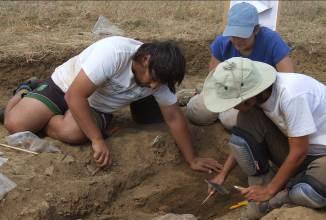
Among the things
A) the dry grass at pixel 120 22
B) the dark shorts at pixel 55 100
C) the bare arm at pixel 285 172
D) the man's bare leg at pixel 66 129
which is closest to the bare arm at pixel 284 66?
the bare arm at pixel 285 172

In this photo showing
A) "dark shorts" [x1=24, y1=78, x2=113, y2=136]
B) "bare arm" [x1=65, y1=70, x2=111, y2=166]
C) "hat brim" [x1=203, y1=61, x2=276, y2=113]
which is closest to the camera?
"hat brim" [x1=203, y1=61, x2=276, y2=113]

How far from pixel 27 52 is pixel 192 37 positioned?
5.17 feet

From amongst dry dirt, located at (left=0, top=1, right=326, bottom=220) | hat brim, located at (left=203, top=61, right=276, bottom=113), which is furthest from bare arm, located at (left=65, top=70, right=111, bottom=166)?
hat brim, located at (left=203, top=61, right=276, bottom=113)

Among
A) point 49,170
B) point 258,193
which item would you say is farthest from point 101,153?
point 258,193

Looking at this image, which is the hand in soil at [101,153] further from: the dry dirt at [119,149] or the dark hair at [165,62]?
the dark hair at [165,62]

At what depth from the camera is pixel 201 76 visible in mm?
5250

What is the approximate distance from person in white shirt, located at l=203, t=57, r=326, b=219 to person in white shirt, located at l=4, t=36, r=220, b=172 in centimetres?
39

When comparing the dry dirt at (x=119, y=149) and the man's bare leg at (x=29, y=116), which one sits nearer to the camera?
the dry dirt at (x=119, y=149)

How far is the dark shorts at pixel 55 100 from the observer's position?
360 centimetres

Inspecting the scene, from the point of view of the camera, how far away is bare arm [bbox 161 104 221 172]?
358 centimetres

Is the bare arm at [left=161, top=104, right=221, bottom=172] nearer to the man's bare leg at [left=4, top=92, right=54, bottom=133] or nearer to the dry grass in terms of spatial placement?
the man's bare leg at [left=4, top=92, right=54, bottom=133]

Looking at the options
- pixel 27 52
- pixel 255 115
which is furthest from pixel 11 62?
pixel 255 115

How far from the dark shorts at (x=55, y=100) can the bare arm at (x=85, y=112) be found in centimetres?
17

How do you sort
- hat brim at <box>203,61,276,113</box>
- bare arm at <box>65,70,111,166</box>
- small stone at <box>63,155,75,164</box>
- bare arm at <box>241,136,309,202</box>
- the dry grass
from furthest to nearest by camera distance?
the dry grass → small stone at <box>63,155,75,164</box> → bare arm at <box>65,70,111,166</box> → bare arm at <box>241,136,309,202</box> → hat brim at <box>203,61,276,113</box>
